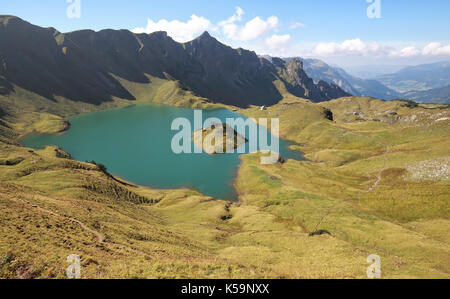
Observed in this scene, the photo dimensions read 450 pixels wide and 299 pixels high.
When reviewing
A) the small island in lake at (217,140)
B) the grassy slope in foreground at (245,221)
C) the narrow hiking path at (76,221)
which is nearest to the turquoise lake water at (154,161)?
the small island in lake at (217,140)

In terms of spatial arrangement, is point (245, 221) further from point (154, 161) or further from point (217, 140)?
point (217, 140)

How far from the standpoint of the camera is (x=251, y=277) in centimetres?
2680

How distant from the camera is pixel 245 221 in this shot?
78812 millimetres

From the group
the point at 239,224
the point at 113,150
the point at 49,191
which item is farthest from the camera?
the point at 113,150

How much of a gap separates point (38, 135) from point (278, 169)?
690 ft

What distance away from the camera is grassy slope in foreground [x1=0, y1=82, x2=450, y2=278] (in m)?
31.0

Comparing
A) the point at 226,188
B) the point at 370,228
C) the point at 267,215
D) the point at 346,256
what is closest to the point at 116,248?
the point at 346,256

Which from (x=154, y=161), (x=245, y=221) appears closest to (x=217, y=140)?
(x=154, y=161)

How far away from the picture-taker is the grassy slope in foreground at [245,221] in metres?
31.0

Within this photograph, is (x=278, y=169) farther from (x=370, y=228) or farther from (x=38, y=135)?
(x=38, y=135)

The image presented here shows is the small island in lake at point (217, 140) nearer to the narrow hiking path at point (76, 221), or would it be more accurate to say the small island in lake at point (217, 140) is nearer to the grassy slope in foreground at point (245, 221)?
the grassy slope in foreground at point (245, 221)

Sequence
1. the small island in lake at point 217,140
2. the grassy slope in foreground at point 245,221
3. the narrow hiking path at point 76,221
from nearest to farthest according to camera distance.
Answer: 1. the grassy slope in foreground at point 245,221
2. the narrow hiking path at point 76,221
3. the small island in lake at point 217,140

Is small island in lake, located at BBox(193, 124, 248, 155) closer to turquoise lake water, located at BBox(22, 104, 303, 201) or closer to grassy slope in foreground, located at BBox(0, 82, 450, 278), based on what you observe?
turquoise lake water, located at BBox(22, 104, 303, 201)
